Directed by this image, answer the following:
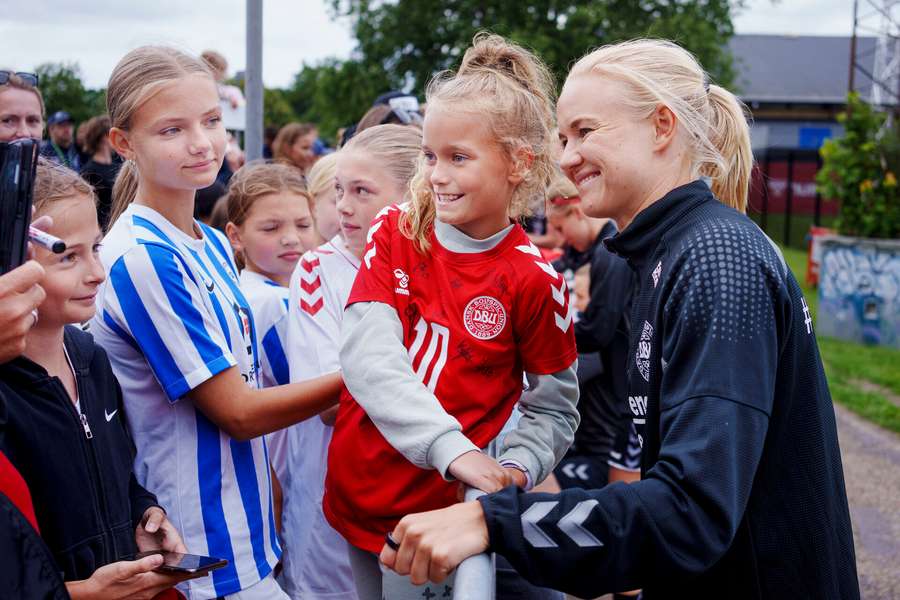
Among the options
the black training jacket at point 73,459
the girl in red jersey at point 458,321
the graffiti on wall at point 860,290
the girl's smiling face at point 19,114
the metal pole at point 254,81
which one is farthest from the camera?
the graffiti on wall at point 860,290

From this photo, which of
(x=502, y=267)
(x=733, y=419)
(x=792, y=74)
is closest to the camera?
(x=733, y=419)

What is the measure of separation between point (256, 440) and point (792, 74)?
189 feet

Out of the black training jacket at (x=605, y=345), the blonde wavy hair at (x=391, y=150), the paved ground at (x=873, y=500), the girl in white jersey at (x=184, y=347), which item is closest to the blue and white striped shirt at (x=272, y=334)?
the girl in white jersey at (x=184, y=347)

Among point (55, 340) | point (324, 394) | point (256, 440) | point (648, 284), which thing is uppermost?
point (648, 284)

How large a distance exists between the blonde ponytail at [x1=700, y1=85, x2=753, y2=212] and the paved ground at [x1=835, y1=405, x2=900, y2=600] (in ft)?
11.4

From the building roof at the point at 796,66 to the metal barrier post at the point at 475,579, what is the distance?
170 ft

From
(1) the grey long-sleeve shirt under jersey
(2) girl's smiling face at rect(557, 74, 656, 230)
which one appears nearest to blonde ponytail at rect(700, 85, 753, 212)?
(2) girl's smiling face at rect(557, 74, 656, 230)

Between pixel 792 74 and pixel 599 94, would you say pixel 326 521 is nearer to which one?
pixel 599 94

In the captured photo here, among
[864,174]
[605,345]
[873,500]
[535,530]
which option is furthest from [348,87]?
[535,530]

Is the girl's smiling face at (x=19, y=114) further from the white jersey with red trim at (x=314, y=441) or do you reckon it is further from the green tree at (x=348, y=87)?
the green tree at (x=348, y=87)

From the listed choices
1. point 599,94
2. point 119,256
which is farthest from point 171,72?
point 599,94

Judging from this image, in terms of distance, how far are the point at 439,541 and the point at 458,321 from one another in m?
0.76

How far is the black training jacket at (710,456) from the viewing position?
1.51 m

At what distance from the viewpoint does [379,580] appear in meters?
2.34
